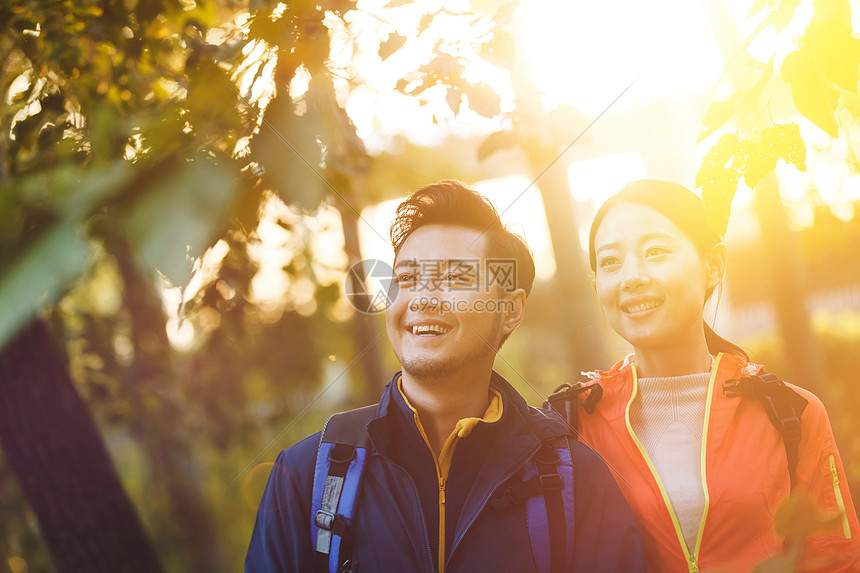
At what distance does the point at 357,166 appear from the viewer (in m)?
1.67

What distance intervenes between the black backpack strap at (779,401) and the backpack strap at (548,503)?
473mm

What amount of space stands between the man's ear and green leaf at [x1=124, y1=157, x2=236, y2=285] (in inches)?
30.0

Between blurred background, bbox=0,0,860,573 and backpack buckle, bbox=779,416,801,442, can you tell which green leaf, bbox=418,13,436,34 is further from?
backpack buckle, bbox=779,416,801,442

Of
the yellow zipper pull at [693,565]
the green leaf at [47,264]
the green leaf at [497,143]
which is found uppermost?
the green leaf at [497,143]

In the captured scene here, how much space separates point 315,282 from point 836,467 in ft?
5.09

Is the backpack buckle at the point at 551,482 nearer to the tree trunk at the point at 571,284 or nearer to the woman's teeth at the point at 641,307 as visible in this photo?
the tree trunk at the point at 571,284

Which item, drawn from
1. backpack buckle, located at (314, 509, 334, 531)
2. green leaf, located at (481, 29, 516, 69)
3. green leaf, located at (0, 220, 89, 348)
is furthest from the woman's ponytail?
green leaf, located at (0, 220, 89, 348)

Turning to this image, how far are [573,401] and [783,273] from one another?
731 mm

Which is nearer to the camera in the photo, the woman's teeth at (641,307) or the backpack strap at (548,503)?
the backpack strap at (548,503)

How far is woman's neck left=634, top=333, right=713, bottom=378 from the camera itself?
1.51 metres

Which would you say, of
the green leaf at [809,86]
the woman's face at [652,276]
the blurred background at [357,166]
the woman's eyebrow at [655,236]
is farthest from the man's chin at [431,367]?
the green leaf at [809,86]

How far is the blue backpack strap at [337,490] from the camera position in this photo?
1424 millimetres

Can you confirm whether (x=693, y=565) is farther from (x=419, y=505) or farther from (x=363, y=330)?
(x=363, y=330)

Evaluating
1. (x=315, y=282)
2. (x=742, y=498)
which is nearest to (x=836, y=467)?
(x=742, y=498)
